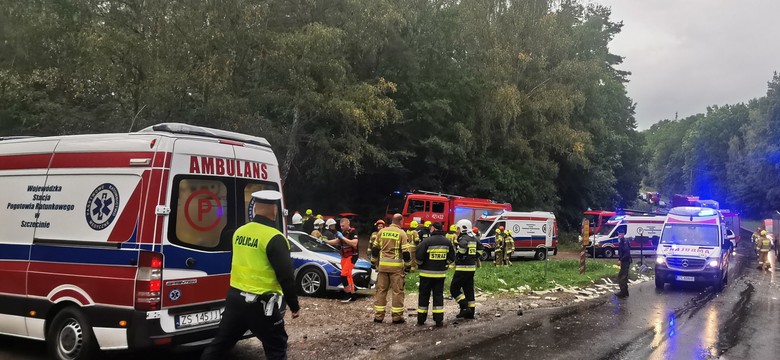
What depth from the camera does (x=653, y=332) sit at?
900cm

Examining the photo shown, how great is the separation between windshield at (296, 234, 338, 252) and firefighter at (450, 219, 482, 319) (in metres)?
3.65

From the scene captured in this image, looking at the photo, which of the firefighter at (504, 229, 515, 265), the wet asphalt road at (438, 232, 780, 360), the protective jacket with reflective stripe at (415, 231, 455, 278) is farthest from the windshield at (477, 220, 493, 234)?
the protective jacket with reflective stripe at (415, 231, 455, 278)

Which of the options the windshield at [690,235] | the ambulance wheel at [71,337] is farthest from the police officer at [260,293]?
the windshield at [690,235]

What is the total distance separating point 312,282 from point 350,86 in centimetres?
1177

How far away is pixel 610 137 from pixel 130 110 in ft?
122

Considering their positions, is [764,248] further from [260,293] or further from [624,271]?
[260,293]

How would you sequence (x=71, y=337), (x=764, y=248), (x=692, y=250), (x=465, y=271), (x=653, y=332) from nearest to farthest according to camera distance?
(x=71, y=337) → (x=653, y=332) → (x=465, y=271) → (x=692, y=250) → (x=764, y=248)

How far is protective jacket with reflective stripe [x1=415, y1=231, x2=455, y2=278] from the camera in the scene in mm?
9062

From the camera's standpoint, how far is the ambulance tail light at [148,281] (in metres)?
5.36

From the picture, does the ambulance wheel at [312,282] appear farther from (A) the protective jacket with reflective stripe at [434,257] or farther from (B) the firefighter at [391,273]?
(A) the protective jacket with reflective stripe at [434,257]

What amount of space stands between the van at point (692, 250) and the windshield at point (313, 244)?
9.24 m

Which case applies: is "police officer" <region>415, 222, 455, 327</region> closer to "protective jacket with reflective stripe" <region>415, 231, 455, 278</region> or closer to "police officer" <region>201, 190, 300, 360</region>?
"protective jacket with reflective stripe" <region>415, 231, 455, 278</region>

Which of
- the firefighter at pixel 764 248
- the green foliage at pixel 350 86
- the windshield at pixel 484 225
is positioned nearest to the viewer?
the green foliage at pixel 350 86

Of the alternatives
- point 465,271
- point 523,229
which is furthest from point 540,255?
point 465,271
